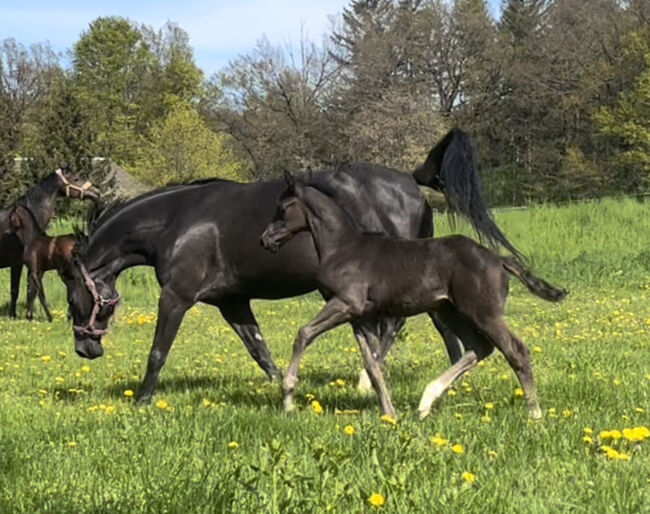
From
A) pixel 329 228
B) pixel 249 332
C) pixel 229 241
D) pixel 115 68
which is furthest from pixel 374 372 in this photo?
pixel 115 68

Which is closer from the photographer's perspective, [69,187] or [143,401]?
[143,401]

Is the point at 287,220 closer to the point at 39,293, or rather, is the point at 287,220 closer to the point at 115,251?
the point at 115,251

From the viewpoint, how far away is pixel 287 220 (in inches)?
244

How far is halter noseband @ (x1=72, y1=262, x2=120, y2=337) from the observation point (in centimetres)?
756

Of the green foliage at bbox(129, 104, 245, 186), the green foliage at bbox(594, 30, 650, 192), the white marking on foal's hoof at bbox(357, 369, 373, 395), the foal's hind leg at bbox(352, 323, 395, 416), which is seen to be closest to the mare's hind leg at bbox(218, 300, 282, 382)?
the white marking on foal's hoof at bbox(357, 369, 373, 395)

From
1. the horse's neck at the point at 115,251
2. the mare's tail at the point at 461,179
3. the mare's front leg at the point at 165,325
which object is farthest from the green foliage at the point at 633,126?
the mare's front leg at the point at 165,325

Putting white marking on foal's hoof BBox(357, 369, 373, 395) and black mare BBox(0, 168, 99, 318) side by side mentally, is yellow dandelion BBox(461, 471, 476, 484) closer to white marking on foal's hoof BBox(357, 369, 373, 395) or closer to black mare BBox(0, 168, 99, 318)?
white marking on foal's hoof BBox(357, 369, 373, 395)

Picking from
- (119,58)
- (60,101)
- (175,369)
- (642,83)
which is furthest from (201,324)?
(119,58)

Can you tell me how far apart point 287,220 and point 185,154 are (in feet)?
169

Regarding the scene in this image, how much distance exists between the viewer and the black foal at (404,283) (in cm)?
568

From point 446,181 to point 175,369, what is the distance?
11.8 feet

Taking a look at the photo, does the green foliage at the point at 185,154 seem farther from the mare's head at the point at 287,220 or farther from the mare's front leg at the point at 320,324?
the mare's front leg at the point at 320,324

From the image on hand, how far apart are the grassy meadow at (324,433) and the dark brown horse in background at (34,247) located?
3673mm

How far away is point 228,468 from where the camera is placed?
163 inches
